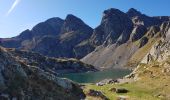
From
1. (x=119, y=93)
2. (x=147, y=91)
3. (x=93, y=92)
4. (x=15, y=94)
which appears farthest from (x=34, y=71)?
(x=147, y=91)

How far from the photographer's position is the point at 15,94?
29125 millimetres

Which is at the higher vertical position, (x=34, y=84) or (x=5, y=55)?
(x=5, y=55)

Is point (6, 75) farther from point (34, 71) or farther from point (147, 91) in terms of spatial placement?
point (147, 91)

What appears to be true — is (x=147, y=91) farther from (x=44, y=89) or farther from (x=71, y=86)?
(x=44, y=89)

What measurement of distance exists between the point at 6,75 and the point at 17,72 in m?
1.61

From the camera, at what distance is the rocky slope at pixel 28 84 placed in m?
29.5

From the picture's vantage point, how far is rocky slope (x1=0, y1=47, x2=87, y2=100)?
29469 millimetres

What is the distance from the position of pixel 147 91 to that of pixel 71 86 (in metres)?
24.9

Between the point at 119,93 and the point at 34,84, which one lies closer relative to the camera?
the point at 34,84

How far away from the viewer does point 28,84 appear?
103 ft

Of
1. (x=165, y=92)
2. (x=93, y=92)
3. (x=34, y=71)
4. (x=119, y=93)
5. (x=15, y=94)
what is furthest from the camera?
(x=165, y=92)

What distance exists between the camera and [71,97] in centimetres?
3503

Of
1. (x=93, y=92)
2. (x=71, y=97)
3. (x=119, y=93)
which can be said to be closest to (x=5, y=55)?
(x=71, y=97)

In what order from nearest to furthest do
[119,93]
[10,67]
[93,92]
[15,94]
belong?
[15,94] → [10,67] → [93,92] → [119,93]
